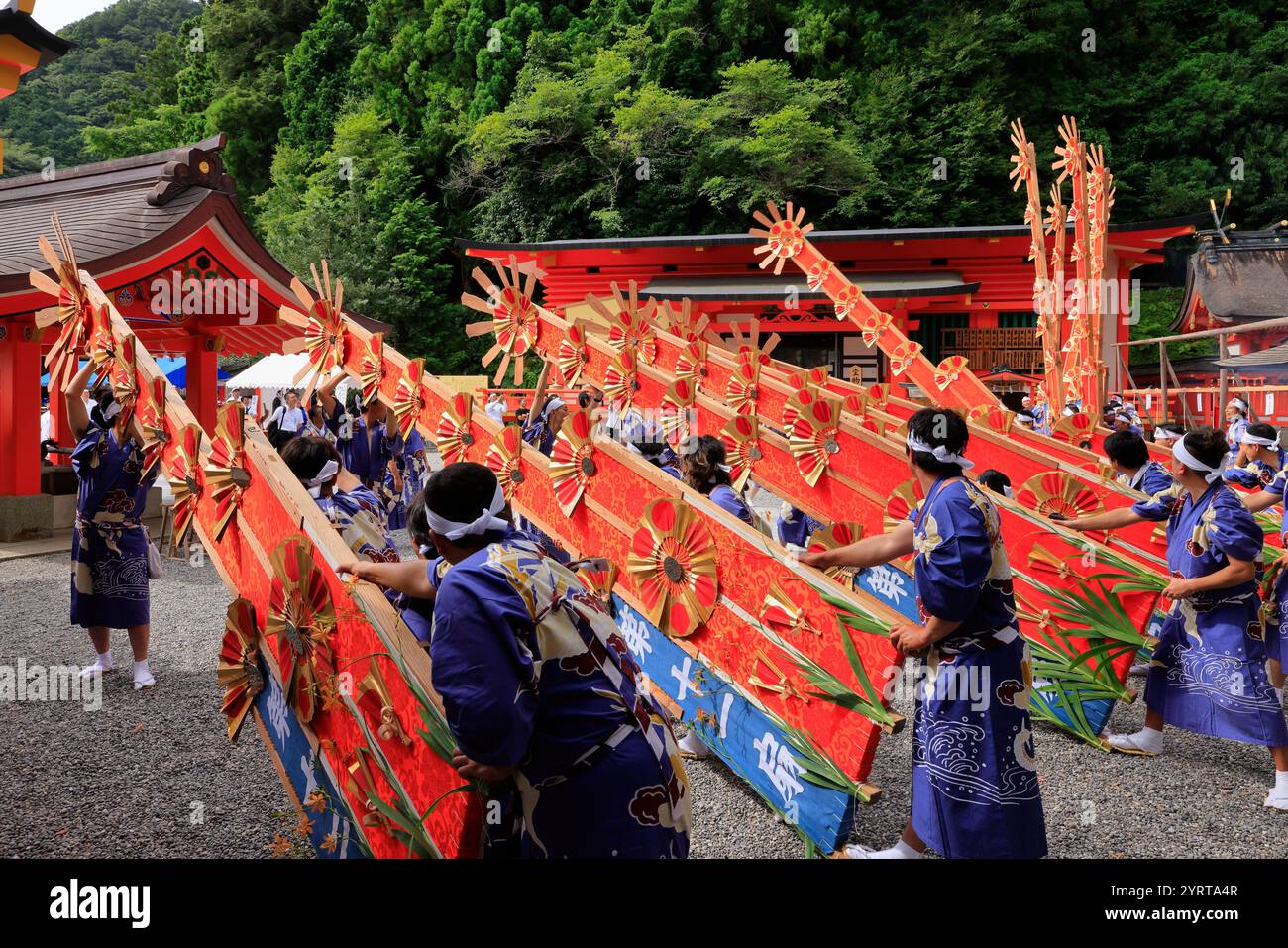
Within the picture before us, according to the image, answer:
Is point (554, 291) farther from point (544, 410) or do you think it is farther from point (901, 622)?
point (901, 622)

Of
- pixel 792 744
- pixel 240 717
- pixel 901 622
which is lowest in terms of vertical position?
pixel 792 744

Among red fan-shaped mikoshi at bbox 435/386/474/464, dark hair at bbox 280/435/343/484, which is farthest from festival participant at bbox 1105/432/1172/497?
dark hair at bbox 280/435/343/484

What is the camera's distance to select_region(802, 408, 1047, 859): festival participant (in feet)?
9.12

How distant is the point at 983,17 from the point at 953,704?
26294 mm

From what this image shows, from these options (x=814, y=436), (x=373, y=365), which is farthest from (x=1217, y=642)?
(x=373, y=365)

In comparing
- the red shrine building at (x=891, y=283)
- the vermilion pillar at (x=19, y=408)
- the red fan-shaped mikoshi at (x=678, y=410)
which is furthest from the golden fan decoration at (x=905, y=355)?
the red shrine building at (x=891, y=283)

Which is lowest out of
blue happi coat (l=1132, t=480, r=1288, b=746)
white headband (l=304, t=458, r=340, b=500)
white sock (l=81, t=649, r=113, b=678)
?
white sock (l=81, t=649, r=113, b=678)

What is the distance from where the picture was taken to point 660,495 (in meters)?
4.16

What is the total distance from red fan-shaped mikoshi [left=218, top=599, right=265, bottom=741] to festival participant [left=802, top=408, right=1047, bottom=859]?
78.2 inches

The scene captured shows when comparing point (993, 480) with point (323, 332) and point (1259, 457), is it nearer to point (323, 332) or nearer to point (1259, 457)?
point (1259, 457)

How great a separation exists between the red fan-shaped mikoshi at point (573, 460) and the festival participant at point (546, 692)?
2.49 meters

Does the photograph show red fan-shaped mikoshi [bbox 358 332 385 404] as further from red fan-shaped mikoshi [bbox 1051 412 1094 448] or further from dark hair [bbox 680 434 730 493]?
red fan-shaped mikoshi [bbox 1051 412 1094 448]

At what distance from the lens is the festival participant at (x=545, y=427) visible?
261 inches

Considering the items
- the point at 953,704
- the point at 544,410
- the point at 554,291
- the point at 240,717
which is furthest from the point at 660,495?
the point at 554,291
